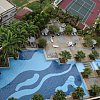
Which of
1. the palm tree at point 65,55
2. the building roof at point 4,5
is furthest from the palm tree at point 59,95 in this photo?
the building roof at point 4,5

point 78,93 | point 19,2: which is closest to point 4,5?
point 19,2

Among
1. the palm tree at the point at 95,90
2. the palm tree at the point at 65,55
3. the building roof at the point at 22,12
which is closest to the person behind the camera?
the palm tree at the point at 95,90

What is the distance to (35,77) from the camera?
5822 centimetres

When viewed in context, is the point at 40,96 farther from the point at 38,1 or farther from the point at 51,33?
the point at 38,1

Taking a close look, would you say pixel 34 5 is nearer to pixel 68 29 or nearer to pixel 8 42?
pixel 68 29

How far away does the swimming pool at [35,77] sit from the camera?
180 ft

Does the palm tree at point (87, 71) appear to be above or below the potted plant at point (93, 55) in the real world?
below

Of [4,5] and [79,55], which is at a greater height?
[4,5]

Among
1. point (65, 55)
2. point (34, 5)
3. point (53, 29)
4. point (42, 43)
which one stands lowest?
point (65, 55)

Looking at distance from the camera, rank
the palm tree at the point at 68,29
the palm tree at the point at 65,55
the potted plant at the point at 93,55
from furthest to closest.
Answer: the palm tree at the point at 68,29 → the potted plant at the point at 93,55 → the palm tree at the point at 65,55

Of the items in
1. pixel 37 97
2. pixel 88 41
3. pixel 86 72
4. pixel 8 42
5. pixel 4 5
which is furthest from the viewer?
pixel 88 41

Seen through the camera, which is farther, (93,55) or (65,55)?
(93,55)

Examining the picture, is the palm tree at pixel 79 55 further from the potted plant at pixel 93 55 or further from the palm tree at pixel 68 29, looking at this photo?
the palm tree at pixel 68 29

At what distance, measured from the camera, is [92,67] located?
6494 centimetres
